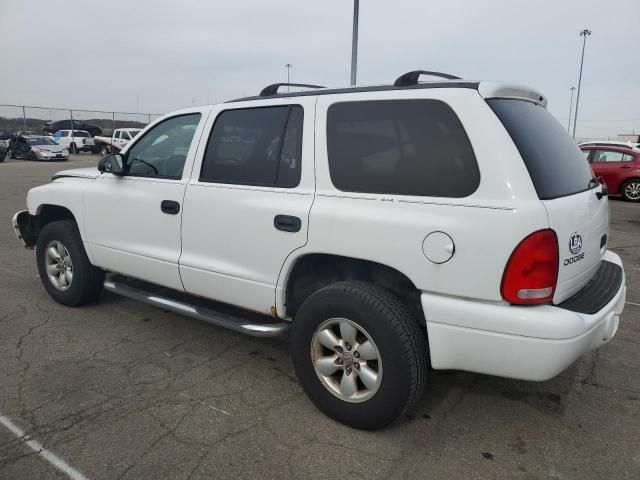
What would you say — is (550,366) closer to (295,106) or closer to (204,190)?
(295,106)

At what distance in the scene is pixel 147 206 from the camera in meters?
3.76

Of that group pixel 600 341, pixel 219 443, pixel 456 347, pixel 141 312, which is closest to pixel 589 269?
pixel 600 341

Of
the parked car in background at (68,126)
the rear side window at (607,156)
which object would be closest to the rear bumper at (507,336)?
the rear side window at (607,156)

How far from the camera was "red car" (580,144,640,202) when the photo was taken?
1363cm

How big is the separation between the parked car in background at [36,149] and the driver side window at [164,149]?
83.2 ft

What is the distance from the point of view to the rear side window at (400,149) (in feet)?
8.24

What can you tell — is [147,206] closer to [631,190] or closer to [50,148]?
[631,190]

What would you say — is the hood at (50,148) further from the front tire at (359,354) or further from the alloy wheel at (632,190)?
the front tire at (359,354)

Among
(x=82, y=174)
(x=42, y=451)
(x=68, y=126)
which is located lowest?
(x=42, y=451)

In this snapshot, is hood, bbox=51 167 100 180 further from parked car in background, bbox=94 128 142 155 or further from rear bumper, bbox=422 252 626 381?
parked car in background, bbox=94 128 142 155

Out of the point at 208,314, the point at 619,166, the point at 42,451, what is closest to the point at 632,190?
the point at 619,166

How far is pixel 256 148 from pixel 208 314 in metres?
1.13

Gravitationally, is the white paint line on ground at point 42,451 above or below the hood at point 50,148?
below

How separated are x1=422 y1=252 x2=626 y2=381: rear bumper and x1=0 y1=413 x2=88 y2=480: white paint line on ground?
178cm
